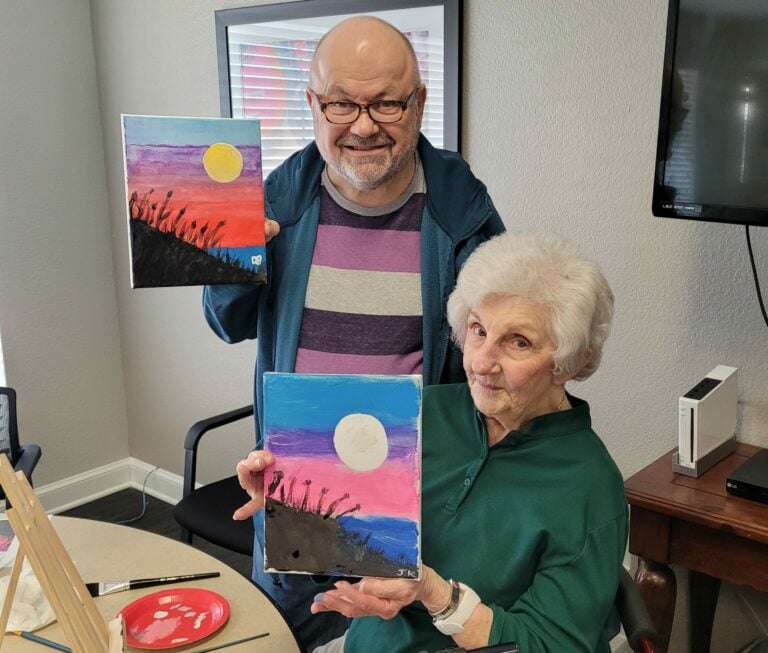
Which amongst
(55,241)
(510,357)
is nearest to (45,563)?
(510,357)

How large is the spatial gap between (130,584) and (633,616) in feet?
2.82

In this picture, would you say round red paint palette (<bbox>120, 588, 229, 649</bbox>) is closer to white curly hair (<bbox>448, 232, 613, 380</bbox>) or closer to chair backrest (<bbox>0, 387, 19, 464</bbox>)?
white curly hair (<bbox>448, 232, 613, 380</bbox>)

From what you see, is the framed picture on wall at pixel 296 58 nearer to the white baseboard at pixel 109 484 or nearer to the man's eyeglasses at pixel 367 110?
the man's eyeglasses at pixel 367 110

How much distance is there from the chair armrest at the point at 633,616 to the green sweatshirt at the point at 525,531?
49 mm

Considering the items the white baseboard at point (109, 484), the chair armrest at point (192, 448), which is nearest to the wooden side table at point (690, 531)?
the chair armrest at point (192, 448)

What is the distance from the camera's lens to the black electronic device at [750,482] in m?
1.66

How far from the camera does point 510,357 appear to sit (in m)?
1.32

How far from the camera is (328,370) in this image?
1606mm

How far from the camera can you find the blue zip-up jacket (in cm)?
160

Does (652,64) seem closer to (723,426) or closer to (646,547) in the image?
(723,426)

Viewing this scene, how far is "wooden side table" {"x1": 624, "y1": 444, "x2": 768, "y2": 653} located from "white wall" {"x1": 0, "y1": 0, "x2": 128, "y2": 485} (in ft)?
8.09

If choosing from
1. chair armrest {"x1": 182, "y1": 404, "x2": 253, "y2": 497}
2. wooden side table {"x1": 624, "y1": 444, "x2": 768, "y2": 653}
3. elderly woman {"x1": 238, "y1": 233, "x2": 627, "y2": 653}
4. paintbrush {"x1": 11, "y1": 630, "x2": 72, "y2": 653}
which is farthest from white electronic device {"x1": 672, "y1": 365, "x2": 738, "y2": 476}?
chair armrest {"x1": 182, "y1": 404, "x2": 253, "y2": 497}

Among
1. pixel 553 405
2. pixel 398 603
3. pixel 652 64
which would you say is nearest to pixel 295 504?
pixel 398 603

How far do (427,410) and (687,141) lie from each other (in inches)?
30.8
